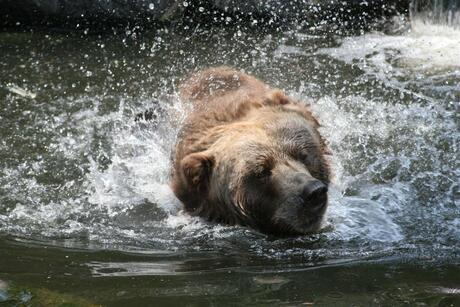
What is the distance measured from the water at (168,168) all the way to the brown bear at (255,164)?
0.18 m

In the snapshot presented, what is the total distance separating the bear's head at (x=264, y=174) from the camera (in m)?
4.69

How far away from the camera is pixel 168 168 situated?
5.95m

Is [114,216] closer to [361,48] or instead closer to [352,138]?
[352,138]

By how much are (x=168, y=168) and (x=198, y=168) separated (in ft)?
3.21

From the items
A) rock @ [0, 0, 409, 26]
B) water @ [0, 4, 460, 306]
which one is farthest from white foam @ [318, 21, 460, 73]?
rock @ [0, 0, 409, 26]

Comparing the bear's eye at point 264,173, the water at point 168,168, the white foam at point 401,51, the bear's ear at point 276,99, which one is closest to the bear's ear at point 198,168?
the water at point 168,168

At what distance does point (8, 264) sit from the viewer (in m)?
4.12

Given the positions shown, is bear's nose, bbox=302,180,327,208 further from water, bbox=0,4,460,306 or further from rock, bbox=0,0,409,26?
rock, bbox=0,0,409,26

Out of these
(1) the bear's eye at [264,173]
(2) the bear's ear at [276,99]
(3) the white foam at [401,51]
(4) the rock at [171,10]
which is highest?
(4) the rock at [171,10]

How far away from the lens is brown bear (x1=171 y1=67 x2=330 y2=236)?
4711 mm

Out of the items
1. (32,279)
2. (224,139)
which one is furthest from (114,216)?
(32,279)

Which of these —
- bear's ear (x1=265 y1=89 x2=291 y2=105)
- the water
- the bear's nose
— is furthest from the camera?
bear's ear (x1=265 y1=89 x2=291 y2=105)

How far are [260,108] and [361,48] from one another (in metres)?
4.05

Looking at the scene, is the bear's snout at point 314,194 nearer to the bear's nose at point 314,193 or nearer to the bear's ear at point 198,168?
the bear's nose at point 314,193
